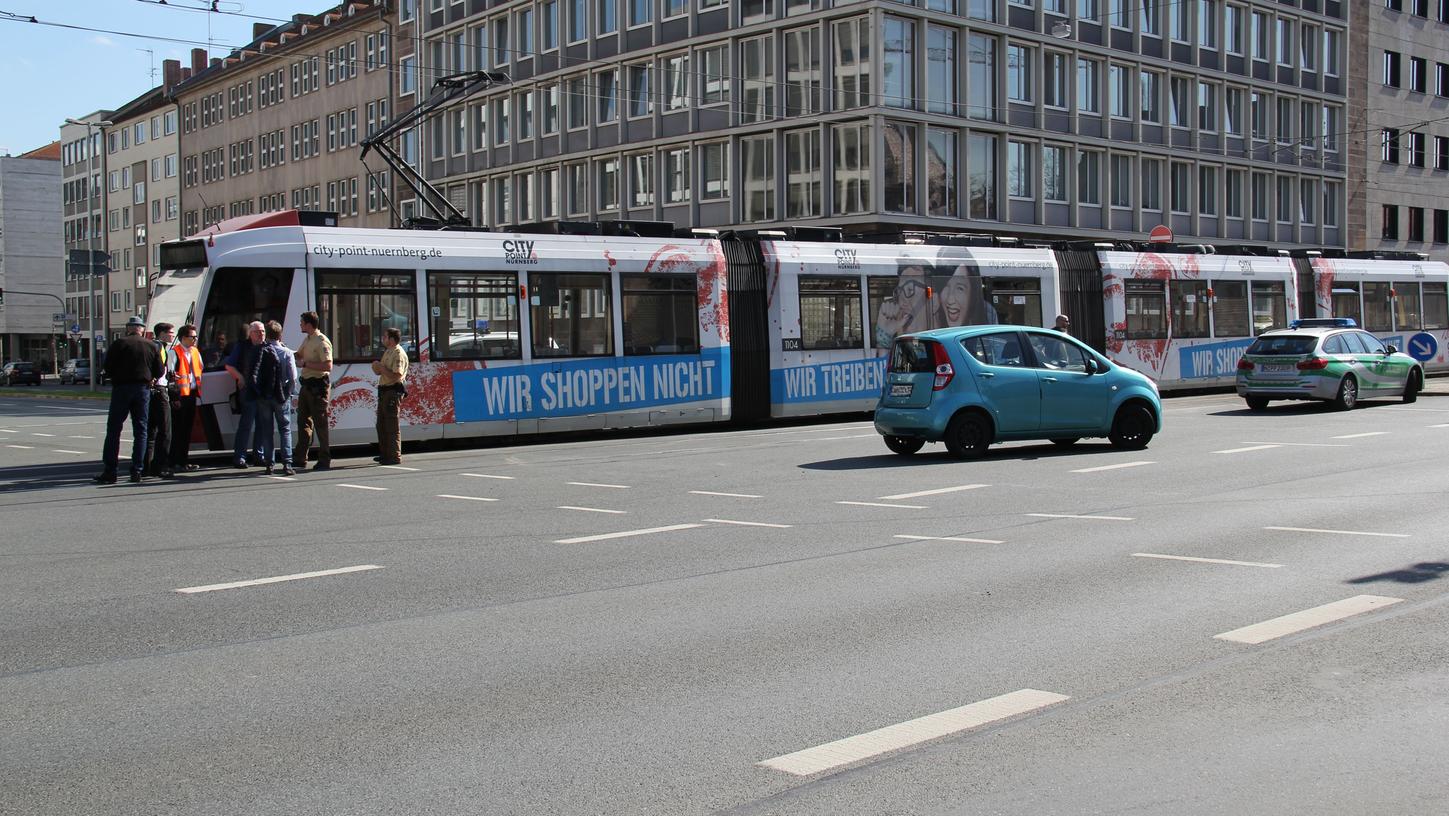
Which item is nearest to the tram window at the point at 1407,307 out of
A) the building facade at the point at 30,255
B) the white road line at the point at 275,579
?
the white road line at the point at 275,579

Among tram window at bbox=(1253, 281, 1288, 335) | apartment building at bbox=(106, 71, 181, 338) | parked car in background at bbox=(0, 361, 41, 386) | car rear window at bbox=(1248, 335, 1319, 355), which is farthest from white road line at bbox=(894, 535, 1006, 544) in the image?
apartment building at bbox=(106, 71, 181, 338)

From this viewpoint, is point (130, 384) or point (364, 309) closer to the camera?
point (130, 384)

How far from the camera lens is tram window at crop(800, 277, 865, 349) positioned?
949 inches

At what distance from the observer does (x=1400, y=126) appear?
64.8m

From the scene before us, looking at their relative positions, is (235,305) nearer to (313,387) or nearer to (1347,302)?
(313,387)

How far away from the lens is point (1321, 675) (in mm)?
6223

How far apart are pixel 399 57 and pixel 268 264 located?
158 ft

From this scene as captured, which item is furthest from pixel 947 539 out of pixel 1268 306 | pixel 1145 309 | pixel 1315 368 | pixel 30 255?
pixel 30 255

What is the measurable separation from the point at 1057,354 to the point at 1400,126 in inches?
2190

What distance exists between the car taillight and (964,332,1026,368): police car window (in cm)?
28

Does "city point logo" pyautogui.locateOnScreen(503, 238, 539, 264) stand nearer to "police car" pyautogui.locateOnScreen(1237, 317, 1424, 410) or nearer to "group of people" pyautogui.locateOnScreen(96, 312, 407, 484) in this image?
"group of people" pyautogui.locateOnScreen(96, 312, 407, 484)

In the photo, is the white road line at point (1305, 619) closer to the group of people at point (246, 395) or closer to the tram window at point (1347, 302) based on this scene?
the group of people at point (246, 395)

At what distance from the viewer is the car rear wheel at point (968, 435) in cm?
1648

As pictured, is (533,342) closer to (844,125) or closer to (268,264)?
(268,264)
